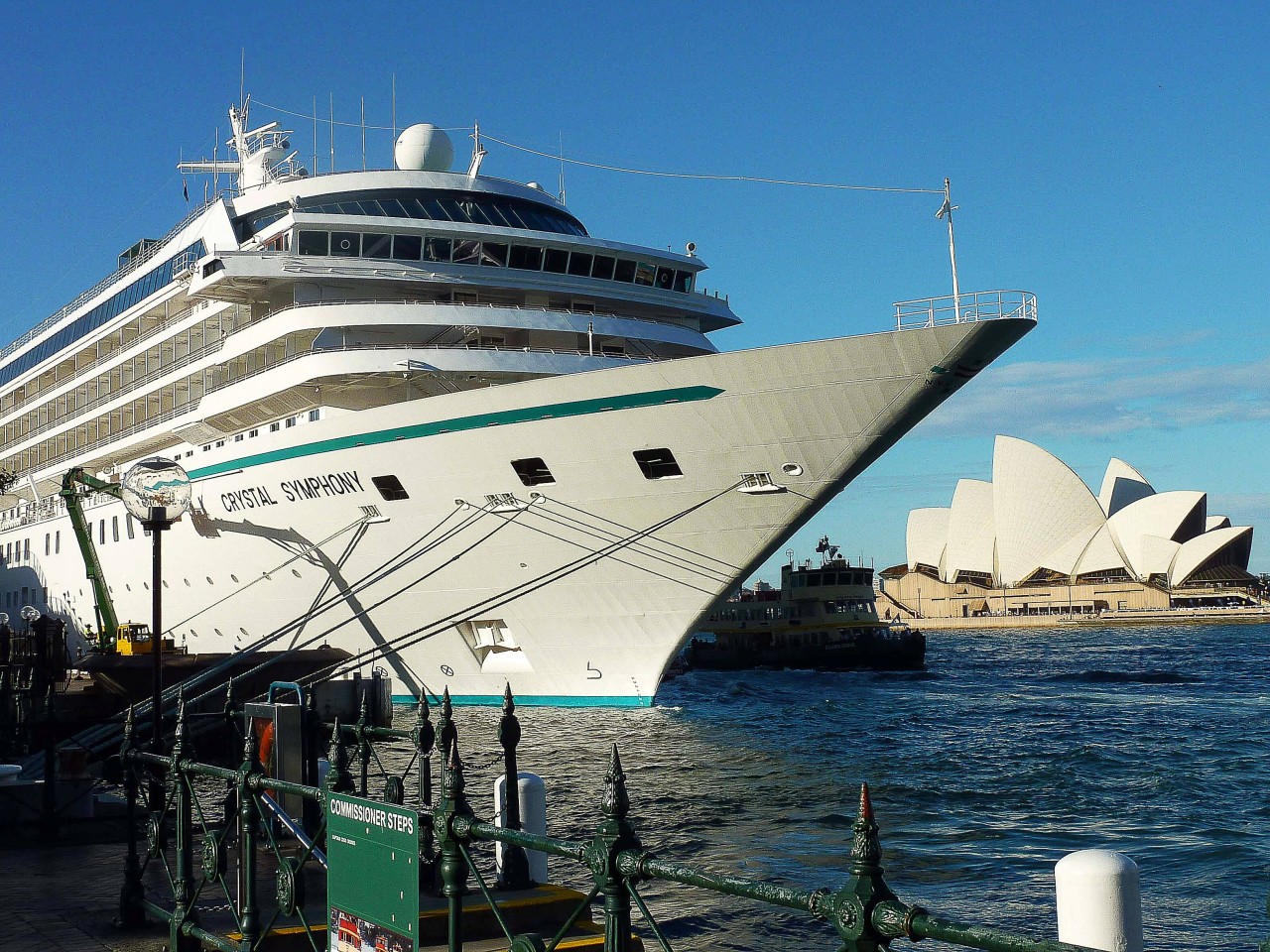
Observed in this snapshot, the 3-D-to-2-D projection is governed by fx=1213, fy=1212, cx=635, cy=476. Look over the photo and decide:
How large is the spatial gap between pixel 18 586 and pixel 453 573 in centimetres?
2716

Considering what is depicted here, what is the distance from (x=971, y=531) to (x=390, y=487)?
101820 mm

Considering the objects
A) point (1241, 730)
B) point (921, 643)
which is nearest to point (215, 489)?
point (1241, 730)

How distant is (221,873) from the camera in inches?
254

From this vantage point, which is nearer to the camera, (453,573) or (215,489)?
(453,573)

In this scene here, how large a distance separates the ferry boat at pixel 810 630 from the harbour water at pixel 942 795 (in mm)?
18890

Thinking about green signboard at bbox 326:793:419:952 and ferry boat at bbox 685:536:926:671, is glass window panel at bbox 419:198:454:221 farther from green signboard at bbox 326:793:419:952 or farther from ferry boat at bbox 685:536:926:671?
ferry boat at bbox 685:536:926:671

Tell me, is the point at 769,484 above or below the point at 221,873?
above

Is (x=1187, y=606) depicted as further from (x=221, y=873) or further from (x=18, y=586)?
(x=221, y=873)

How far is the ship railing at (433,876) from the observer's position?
3.28m

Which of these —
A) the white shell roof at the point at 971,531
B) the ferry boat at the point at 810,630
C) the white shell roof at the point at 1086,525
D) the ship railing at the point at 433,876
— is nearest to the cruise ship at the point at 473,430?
the ship railing at the point at 433,876

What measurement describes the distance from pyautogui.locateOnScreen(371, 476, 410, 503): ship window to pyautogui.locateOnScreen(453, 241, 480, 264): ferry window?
621cm

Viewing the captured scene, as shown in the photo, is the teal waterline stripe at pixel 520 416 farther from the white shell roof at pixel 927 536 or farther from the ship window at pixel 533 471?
the white shell roof at pixel 927 536

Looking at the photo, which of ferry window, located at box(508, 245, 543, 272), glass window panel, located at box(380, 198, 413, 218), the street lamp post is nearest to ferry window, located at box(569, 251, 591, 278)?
ferry window, located at box(508, 245, 543, 272)

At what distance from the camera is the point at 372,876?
4.74 metres
